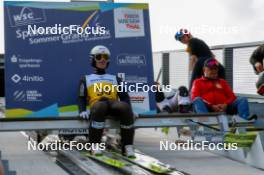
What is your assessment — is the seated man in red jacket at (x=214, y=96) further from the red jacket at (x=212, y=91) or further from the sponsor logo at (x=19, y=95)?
the sponsor logo at (x=19, y=95)

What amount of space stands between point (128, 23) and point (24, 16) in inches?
56.7

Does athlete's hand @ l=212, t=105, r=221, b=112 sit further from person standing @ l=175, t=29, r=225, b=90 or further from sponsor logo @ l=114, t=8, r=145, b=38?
sponsor logo @ l=114, t=8, r=145, b=38

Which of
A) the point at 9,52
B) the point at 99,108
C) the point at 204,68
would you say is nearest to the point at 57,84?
the point at 9,52

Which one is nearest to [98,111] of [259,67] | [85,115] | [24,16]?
[85,115]

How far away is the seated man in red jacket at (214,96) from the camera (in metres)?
8.20

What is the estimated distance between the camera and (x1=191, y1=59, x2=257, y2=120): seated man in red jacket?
8.20 meters

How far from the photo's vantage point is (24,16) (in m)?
7.91

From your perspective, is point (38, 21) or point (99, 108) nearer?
point (99, 108)

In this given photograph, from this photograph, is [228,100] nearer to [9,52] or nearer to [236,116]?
[236,116]

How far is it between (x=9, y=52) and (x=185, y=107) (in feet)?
10.1

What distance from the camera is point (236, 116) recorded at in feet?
26.5

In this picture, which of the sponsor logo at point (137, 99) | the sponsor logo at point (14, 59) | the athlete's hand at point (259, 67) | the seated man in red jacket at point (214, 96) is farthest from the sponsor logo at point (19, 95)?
the athlete's hand at point (259, 67)

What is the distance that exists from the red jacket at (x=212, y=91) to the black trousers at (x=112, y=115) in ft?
4.91

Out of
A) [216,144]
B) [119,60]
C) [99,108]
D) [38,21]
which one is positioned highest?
[38,21]
